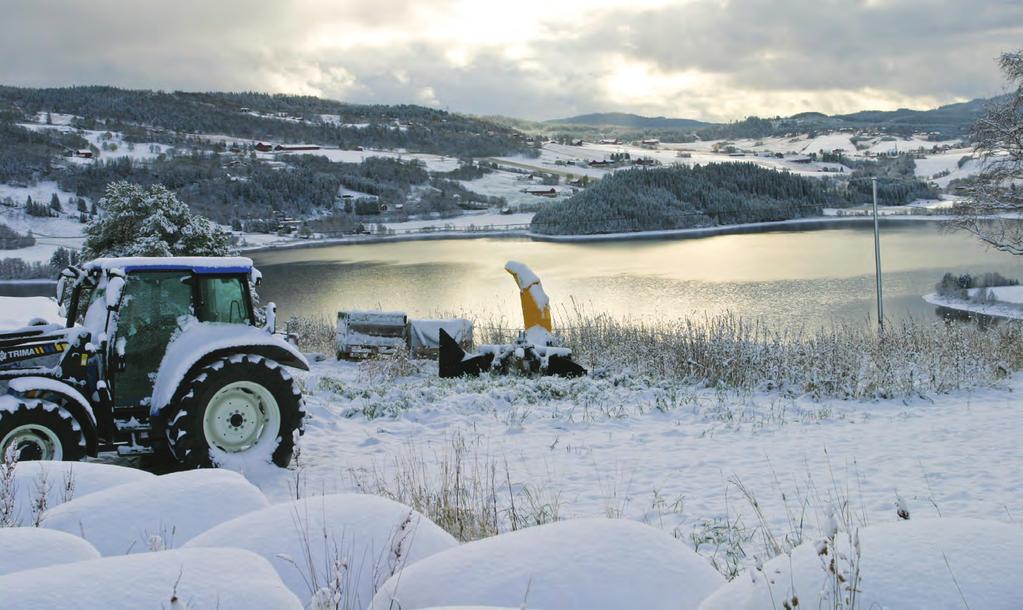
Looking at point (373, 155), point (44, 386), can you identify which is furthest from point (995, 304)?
point (373, 155)

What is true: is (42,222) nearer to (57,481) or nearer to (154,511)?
(57,481)

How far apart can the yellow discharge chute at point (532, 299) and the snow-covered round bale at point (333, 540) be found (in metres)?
9.53

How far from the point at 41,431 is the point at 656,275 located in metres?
30.3

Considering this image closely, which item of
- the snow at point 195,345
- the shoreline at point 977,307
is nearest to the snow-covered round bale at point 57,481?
the snow at point 195,345

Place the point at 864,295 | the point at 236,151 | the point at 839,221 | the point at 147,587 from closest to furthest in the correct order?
the point at 147,587
the point at 864,295
the point at 839,221
the point at 236,151

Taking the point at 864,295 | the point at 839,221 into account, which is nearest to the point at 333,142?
the point at 839,221

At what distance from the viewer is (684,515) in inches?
208

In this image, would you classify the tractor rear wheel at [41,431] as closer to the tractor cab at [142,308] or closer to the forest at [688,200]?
the tractor cab at [142,308]

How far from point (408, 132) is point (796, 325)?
377 ft

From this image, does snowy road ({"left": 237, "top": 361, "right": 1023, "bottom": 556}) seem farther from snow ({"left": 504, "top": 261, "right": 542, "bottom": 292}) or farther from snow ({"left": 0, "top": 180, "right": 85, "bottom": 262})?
snow ({"left": 0, "top": 180, "right": 85, "bottom": 262})

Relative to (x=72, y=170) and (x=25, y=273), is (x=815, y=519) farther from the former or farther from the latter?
(x=72, y=170)

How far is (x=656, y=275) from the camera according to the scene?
34281 mm

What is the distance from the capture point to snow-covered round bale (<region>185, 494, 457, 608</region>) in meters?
2.58

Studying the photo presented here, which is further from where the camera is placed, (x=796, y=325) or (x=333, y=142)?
(x=333, y=142)
